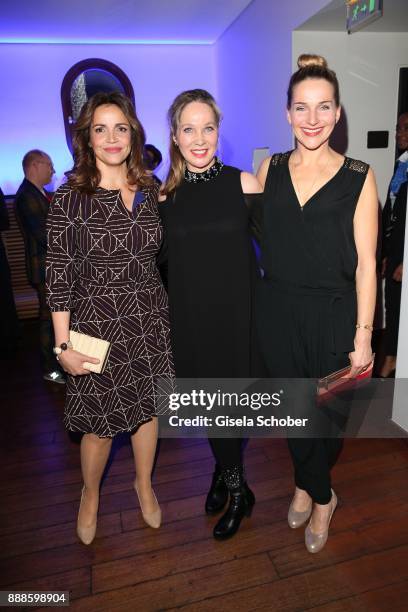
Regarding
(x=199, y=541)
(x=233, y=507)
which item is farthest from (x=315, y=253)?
(x=199, y=541)

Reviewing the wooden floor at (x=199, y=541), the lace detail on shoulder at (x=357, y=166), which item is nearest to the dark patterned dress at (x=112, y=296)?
the wooden floor at (x=199, y=541)

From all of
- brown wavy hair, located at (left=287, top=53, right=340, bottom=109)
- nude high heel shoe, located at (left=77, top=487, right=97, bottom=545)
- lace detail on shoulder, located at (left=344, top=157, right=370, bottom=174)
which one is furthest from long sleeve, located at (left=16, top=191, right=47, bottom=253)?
lace detail on shoulder, located at (left=344, top=157, right=370, bottom=174)

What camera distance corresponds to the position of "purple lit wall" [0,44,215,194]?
566 cm

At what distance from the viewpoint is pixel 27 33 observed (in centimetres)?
520

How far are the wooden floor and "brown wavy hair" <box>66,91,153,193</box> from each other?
155 centimetres

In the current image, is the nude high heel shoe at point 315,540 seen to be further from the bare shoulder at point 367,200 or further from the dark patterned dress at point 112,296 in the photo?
the bare shoulder at point 367,200

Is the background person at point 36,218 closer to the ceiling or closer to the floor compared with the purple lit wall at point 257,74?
closer to the floor

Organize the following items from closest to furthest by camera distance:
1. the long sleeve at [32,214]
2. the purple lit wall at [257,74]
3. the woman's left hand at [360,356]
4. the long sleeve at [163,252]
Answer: the woman's left hand at [360,356] → the long sleeve at [163,252] → the long sleeve at [32,214] → the purple lit wall at [257,74]

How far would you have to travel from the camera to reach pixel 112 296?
171 centimetres

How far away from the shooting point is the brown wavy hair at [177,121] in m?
1.68

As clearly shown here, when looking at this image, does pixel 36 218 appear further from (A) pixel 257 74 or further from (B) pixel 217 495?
(A) pixel 257 74

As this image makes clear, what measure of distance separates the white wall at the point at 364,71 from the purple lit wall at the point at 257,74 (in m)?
0.24

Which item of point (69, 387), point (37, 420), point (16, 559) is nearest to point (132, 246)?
point (69, 387)

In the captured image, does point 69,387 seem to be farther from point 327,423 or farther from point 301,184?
point 301,184
